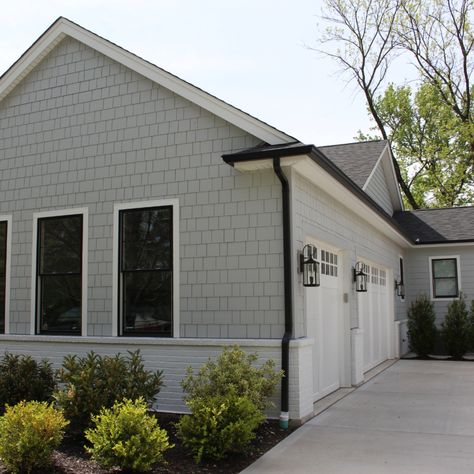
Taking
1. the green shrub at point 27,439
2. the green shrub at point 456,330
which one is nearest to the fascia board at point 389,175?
the green shrub at point 456,330

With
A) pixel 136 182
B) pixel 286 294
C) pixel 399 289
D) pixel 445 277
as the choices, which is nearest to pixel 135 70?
pixel 136 182

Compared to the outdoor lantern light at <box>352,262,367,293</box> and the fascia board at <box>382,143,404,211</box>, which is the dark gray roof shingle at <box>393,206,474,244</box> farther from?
the outdoor lantern light at <box>352,262,367,293</box>

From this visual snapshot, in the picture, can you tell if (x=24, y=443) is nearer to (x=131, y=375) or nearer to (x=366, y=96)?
(x=131, y=375)

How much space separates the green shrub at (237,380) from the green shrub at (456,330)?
939 centimetres

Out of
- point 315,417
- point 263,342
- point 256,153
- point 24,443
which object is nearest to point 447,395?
Answer: point 315,417

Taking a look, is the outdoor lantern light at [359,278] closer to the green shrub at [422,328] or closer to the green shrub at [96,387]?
the green shrub at [96,387]

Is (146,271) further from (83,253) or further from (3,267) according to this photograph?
(3,267)

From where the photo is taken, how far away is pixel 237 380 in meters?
6.18

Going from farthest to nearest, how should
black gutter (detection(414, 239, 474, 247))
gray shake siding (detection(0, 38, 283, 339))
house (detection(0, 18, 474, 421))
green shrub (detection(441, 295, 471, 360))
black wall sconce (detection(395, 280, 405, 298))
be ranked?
black gutter (detection(414, 239, 474, 247)) → black wall sconce (detection(395, 280, 405, 298)) → green shrub (detection(441, 295, 471, 360)) → gray shake siding (detection(0, 38, 283, 339)) → house (detection(0, 18, 474, 421))

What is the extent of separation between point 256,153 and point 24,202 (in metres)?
4.24

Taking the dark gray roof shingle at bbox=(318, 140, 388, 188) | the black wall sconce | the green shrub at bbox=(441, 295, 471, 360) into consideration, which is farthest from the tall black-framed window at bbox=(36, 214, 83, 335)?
the green shrub at bbox=(441, 295, 471, 360)

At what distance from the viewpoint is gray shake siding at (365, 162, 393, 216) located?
560 inches

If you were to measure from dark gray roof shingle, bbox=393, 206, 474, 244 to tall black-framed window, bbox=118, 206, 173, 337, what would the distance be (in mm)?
9978

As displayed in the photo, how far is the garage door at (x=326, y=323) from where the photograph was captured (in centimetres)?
815
